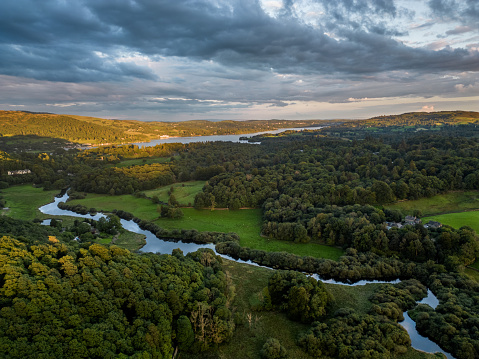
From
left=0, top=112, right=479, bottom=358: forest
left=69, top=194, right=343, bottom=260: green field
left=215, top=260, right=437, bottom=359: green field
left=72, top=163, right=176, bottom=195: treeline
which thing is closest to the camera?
left=0, top=112, right=479, bottom=358: forest

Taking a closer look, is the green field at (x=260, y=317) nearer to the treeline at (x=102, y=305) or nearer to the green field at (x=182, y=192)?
the treeline at (x=102, y=305)

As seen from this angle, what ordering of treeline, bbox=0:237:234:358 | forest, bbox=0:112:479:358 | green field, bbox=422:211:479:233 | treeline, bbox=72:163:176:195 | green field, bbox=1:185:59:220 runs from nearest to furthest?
1. treeline, bbox=0:237:234:358
2. forest, bbox=0:112:479:358
3. green field, bbox=422:211:479:233
4. green field, bbox=1:185:59:220
5. treeline, bbox=72:163:176:195

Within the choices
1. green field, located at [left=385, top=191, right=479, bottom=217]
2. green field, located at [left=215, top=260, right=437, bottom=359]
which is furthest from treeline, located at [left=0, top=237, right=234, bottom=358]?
green field, located at [left=385, top=191, right=479, bottom=217]

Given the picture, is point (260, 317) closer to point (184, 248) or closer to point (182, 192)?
point (184, 248)

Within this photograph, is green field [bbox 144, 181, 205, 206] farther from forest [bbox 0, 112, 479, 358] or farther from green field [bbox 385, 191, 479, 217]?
green field [bbox 385, 191, 479, 217]

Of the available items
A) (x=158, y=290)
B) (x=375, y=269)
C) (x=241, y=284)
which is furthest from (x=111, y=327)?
(x=375, y=269)

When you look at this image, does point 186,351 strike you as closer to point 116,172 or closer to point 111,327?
point 111,327
